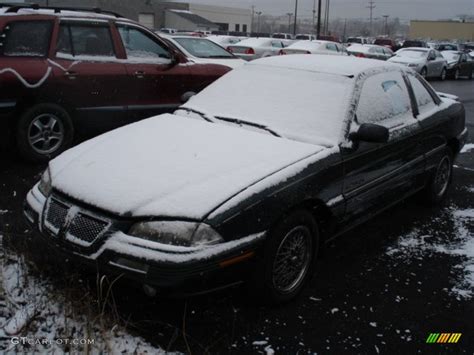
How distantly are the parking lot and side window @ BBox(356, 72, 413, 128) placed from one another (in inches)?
42.9

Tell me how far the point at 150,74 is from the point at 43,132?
1.62 m

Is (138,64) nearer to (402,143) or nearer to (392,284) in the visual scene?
(402,143)

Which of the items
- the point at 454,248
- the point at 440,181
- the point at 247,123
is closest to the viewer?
the point at 247,123

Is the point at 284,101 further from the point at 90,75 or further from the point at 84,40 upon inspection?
the point at 84,40

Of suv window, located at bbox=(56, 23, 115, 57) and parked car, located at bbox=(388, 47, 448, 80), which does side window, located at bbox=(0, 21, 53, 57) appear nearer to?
suv window, located at bbox=(56, 23, 115, 57)

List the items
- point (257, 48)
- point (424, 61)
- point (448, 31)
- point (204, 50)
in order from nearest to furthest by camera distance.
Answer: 1. point (204, 50)
2. point (424, 61)
3. point (257, 48)
4. point (448, 31)

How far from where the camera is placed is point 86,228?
9.95 feet

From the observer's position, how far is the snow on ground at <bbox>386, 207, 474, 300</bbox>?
391 centimetres

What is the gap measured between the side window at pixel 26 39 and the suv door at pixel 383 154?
150 inches

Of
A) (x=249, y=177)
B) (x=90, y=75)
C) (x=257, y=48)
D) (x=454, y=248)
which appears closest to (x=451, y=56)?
(x=257, y=48)

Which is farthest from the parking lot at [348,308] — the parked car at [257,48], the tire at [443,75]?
the tire at [443,75]

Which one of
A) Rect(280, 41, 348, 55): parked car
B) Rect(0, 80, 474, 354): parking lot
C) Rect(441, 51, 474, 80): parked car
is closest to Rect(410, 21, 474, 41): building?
Rect(441, 51, 474, 80): parked car

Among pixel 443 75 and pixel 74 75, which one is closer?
pixel 74 75

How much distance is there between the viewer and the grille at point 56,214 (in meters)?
3.17
